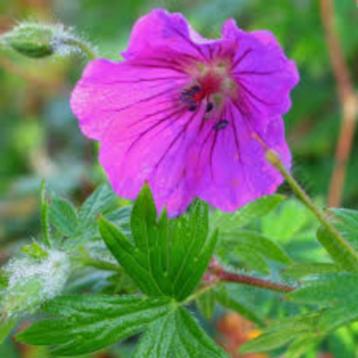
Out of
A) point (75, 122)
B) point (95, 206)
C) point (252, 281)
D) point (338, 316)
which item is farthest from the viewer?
point (75, 122)

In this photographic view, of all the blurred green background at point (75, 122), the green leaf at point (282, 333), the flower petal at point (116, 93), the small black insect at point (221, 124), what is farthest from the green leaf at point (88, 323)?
the blurred green background at point (75, 122)

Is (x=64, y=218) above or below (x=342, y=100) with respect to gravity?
above

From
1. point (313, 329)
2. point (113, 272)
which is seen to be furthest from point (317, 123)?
point (313, 329)

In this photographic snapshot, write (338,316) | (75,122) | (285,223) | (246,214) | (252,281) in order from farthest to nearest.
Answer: (75,122), (285,223), (246,214), (252,281), (338,316)

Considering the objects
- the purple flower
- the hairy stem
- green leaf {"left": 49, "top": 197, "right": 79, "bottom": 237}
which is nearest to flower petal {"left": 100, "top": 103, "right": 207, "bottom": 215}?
the purple flower

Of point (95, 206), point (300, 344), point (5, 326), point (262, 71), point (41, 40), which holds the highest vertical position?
point (41, 40)

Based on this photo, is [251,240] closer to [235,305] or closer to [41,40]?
[235,305]

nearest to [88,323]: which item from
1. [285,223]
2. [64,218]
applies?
[64,218]

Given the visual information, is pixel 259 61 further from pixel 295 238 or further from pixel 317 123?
pixel 317 123
